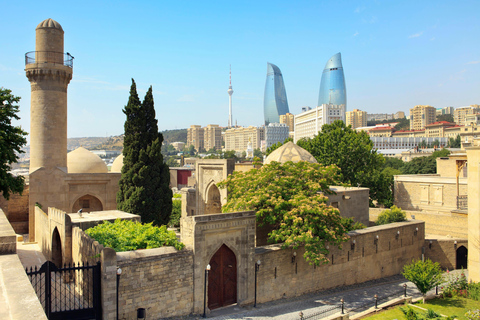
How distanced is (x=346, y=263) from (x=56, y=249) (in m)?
13.7

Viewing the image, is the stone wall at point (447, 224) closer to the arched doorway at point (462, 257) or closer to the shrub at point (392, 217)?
the shrub at point (392, 217)

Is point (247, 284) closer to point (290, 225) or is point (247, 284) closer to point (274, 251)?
point (274, 251)

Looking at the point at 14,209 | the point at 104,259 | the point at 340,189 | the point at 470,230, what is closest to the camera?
the point at 104,259

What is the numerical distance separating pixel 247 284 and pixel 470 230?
13522 mm

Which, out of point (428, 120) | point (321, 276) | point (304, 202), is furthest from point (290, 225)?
point (428, 120)

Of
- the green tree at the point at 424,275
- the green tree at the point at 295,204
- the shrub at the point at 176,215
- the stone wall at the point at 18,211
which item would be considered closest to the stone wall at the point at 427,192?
the green tree at the point at 424,275

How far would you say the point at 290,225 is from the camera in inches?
680

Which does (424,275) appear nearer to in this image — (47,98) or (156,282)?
(156,282)

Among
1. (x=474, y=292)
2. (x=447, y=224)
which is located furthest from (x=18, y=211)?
(x=447, y=224)

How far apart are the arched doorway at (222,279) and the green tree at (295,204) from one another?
2.64 m

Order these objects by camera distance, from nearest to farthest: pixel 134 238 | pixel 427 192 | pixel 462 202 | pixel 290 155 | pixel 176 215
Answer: pixel 134 238 < pixel 290 155 < pixel 462 202 < pixel 176 215 < pixel 427 192

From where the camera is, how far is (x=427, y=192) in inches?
1405

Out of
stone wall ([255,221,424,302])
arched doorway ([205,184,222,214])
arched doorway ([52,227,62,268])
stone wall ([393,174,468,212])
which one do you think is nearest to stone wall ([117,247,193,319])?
stone wall ([255,221,424,302])

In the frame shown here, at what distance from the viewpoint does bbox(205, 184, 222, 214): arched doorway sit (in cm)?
2745
